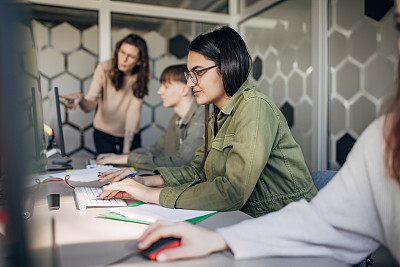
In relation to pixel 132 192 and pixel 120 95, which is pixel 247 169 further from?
pixel 120 95

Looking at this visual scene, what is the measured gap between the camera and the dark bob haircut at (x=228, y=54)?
137cm

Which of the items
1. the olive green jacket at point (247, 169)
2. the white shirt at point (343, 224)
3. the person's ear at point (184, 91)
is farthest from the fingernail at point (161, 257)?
the person's ear at point (184, 91)

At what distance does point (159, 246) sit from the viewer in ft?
2.27

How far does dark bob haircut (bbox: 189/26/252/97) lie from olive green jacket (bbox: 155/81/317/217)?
0.16 ft

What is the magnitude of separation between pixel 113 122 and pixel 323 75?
174 cm

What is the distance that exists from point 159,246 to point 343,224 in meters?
0.34

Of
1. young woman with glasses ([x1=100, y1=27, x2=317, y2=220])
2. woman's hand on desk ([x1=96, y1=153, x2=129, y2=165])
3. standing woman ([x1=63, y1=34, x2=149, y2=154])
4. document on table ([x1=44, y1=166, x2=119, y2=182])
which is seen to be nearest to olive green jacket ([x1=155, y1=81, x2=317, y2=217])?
young woman with glasses ([x1=100, y1=27, x2=317, y2=220])

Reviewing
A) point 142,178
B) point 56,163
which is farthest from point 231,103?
point 56,163

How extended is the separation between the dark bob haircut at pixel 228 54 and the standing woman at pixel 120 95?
5.00 feet

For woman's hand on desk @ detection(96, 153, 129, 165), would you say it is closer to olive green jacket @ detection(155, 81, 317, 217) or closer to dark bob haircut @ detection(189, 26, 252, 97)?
olive green jacket @ detection(155, 81, 317, 217)

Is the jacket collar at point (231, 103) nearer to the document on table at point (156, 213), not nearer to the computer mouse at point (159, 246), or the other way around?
the document on table at point (156, 213)

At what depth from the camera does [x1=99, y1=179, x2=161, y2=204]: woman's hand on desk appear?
3.72ft

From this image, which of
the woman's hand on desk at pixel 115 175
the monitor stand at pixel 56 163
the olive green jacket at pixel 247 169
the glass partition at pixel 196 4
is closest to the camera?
the olive green jacket at pixel 247 169

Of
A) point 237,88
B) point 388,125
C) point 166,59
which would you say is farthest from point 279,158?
point 166,59
